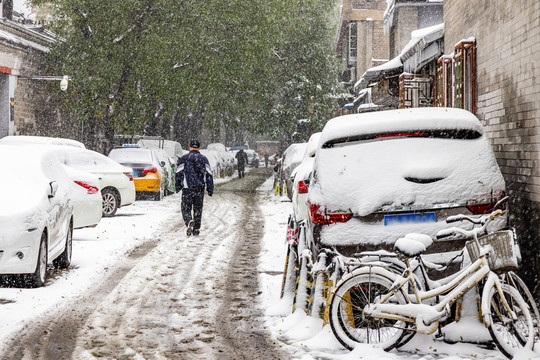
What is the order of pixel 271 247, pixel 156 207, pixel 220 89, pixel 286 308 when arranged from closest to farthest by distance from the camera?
pixel 286 308
pixel 271 247
pixel 156 207
pixel 220 89

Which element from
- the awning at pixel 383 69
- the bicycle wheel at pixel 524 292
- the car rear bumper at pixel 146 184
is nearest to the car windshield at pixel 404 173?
the bicycle wheel at pixel 524 292

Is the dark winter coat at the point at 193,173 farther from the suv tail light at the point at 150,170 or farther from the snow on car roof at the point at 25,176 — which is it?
the suv tail light at the point at 150,170

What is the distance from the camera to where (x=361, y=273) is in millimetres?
5750

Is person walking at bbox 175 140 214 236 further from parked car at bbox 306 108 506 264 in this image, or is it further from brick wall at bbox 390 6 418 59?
brick wall at bbox 390 6 418 59

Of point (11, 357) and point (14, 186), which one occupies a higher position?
point (14, 186)

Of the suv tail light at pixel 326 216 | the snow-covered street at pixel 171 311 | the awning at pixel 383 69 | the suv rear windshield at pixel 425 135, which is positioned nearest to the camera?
the snow-covered street at pixel 171 311

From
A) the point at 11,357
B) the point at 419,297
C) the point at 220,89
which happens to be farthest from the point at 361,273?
the point at 220,89

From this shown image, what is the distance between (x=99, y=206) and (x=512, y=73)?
7.29m

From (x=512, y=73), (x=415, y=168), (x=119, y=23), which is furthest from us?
(x=119, y=23)

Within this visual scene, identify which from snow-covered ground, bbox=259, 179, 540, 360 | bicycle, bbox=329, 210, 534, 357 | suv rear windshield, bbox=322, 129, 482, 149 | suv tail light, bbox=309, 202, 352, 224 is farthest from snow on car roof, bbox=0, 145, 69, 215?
bicycle, bbox=329, 210, 534, 357

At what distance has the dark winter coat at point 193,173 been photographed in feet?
45.0

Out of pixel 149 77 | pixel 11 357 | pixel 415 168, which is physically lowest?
pixel 11 357

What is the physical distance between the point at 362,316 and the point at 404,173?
1.33 meters

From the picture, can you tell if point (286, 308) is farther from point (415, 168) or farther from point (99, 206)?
point (99, 206)
